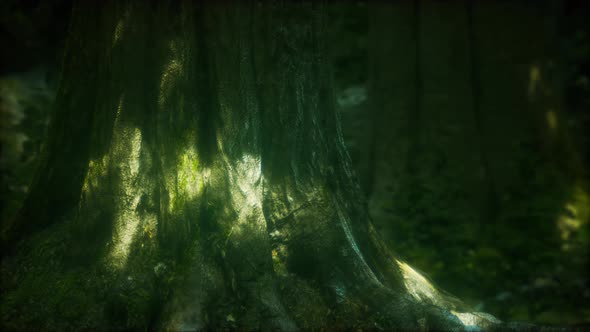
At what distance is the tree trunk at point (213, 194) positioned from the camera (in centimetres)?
279

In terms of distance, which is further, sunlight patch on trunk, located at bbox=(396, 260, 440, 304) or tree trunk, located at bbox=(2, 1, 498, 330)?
sunlight patch on trunk, located at bbox=(396, 260, 440, 304)

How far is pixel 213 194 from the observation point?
2.85 m

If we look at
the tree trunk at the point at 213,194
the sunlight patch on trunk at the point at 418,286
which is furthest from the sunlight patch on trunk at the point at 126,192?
the sunlight patch on trunk at the point at 418,286

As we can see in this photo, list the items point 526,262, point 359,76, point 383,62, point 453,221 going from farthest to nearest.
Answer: point 359,76 → point 383,62 → point 453,221 → point 526,262

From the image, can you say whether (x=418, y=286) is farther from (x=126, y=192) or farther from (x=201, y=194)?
(x=126, y=192)

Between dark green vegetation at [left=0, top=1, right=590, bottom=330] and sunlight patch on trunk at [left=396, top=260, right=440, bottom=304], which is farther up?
dark green vegetation at [left=0, top=1, right=590, bottom=330]

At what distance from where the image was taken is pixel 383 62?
19.6 ft

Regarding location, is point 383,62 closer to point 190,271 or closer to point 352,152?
point 352,152

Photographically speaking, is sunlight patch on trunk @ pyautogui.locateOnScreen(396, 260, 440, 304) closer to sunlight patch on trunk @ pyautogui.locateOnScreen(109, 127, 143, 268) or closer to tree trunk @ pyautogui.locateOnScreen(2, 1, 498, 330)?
tree trunk @ pyautogui.locateOnScreen(2, 1, 498, 330)

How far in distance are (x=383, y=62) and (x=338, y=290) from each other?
372cm

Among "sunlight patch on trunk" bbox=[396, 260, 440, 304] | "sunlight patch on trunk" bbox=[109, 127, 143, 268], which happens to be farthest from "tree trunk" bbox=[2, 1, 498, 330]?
"sunlight patch on trunk" bbox=[396, 260, 440, 304]

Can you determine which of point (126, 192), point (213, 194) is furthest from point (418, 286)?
point (126, 192)

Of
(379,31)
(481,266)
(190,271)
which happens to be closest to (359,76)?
(379,31)

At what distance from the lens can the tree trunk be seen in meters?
2.79
